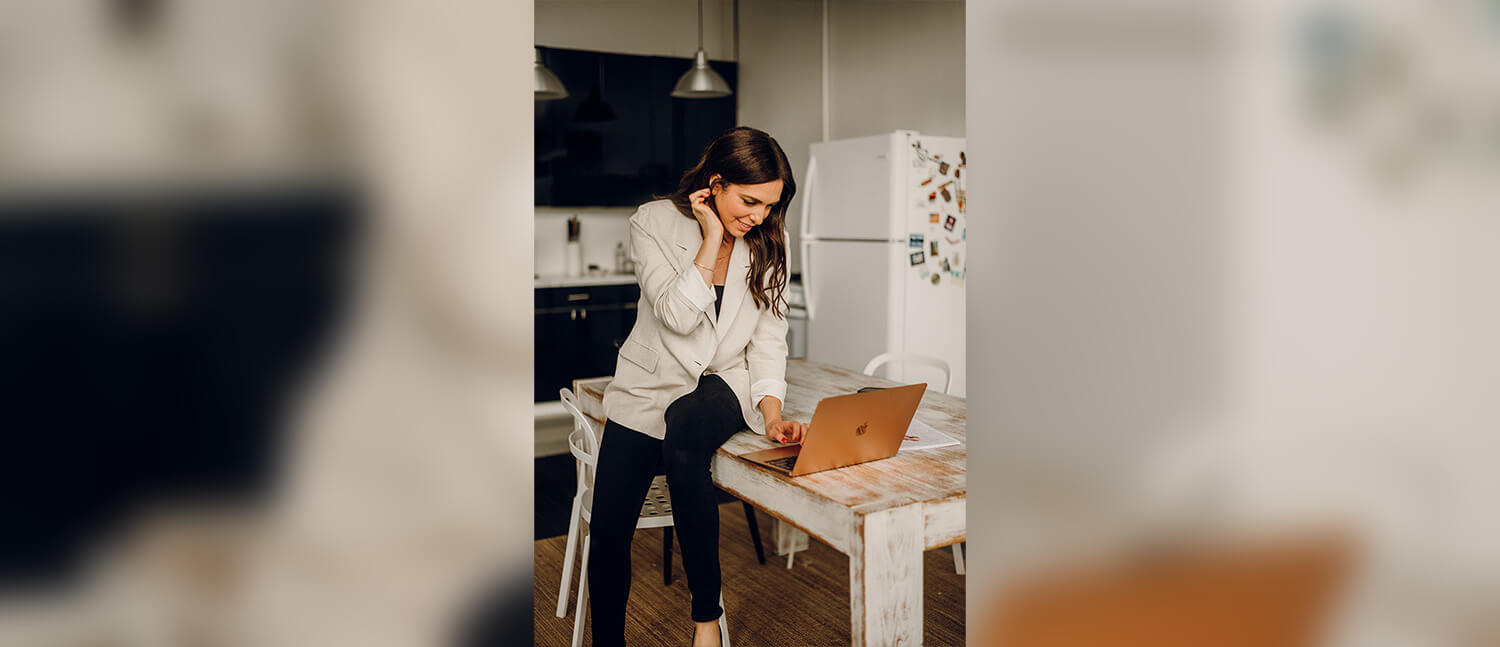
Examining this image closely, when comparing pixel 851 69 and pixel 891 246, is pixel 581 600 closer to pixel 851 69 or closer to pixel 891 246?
pixel 891 246

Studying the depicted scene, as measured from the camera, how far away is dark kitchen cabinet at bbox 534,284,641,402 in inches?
176

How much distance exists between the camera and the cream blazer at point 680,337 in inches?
77.5

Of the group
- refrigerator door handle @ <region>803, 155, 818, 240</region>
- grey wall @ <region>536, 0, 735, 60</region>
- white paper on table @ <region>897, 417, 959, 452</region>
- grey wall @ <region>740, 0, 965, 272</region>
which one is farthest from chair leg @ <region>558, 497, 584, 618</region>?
grey wall @ <region>536, 0, 735, 60</region>

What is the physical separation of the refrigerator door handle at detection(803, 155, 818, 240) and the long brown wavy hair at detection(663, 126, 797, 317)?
2.09 meters

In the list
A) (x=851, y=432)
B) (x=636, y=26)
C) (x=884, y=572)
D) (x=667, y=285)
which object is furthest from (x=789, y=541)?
(x=636, y=26)

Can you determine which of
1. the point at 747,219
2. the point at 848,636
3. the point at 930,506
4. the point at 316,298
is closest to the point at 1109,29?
the point at 316,298

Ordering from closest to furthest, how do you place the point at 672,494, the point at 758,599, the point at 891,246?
the point at 672,494
the point at 758,599
the point at 891,246

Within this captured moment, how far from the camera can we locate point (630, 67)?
15.7 feet

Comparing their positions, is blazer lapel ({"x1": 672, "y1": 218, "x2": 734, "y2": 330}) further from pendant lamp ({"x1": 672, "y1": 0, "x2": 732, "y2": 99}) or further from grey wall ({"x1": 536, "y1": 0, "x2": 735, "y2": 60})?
grey wall ({"x1": 536, "y1": 0, "x2": 735, "y2": 60})

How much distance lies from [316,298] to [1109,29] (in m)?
0.35

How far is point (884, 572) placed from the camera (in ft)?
4.81

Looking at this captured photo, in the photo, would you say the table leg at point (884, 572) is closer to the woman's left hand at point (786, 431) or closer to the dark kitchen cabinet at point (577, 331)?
the woman's left hand at point (786, 431)

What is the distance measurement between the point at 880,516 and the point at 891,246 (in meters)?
2.55

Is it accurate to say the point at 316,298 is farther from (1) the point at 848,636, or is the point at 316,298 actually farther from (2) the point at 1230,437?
(1) the point at 848,636
